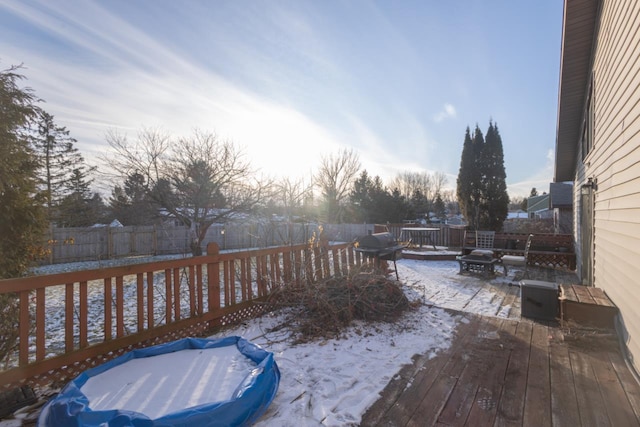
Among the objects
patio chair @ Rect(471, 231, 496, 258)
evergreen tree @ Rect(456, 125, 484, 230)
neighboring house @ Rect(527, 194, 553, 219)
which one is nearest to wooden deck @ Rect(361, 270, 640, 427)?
patio chair @ Rect(471, 231, 496, 258)

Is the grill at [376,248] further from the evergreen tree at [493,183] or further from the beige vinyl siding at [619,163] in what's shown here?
the evergreen tree at [493,183]

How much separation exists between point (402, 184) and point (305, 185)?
29253mm

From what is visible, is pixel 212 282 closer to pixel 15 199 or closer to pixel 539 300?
pixel 15 199

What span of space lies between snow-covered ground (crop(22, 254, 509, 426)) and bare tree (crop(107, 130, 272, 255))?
889 cm

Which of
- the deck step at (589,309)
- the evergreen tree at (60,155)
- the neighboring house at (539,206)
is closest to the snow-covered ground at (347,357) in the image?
the deck step at (589,309)

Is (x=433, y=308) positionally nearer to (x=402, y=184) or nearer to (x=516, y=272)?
(x=516, y=272)

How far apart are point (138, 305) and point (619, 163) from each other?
17.0 ft

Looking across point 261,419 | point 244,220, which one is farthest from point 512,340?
point 244,220

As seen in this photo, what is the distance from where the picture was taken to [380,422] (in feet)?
6.19

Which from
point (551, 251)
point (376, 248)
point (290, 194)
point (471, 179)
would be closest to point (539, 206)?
point (471, 179)

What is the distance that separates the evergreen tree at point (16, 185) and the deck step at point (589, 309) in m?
5.89

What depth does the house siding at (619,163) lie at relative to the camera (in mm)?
2498

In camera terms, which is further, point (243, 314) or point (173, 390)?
point (243, 314)

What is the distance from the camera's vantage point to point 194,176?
11.7 meters
